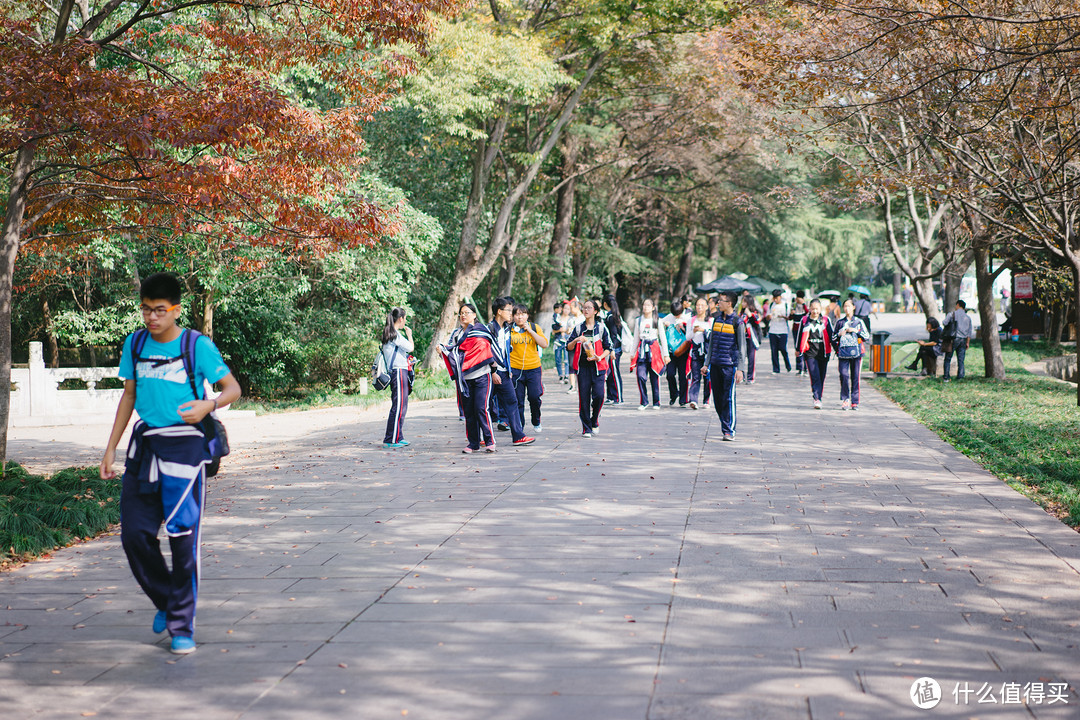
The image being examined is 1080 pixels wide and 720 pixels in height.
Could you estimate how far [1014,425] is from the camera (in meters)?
11.6

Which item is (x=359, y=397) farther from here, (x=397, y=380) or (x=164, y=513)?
(x=164, y=513)

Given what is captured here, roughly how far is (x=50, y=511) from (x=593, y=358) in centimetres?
635

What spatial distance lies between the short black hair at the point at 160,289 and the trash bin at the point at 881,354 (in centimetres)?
1794

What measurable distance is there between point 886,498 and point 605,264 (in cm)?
2334

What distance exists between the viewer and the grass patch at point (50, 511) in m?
6.34

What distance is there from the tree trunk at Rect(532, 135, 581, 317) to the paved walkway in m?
17.1

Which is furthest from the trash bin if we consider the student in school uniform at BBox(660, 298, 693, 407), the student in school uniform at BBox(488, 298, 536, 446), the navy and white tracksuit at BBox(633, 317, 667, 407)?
the student in school uniform at BBox(488, 298, 536, 446)

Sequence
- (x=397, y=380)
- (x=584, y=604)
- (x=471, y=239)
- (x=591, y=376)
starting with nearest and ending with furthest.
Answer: (x=584, y=604) < (x=397, y=380) < (x=591, y=376) < (x=471, y=239)

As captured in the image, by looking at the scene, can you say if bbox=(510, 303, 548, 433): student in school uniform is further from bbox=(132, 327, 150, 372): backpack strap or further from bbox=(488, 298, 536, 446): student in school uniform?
bbox=(132, 327, 150, 372): backpack strap

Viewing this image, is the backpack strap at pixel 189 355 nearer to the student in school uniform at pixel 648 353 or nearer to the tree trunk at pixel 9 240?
the tree trunk at pixel 9 240

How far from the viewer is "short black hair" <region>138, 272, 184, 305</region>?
446 cm

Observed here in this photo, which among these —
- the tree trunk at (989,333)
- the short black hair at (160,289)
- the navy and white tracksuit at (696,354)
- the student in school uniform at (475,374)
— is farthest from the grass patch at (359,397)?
the short black hair at (160,289)

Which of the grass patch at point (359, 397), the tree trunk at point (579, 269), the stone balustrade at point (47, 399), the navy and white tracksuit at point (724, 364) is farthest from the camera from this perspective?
the tree trunk at point (579, 269)

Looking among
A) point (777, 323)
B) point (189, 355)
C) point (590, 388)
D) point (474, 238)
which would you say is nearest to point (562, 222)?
point (474, 238)
